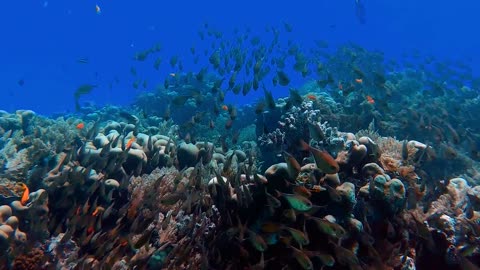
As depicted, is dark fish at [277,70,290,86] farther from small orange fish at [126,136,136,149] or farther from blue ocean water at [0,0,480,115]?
blue ocean water at [0,0,480,115]

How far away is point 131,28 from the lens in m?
111

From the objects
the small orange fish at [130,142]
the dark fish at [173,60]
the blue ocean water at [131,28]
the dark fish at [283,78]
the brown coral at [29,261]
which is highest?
the blue ocean water at [131,28]

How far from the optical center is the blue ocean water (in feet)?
306

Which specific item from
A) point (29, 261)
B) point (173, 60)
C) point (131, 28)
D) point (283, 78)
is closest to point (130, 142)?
point (29, 261)

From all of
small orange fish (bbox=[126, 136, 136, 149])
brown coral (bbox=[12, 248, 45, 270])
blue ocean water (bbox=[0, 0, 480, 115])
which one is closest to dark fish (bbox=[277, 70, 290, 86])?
small orange fish (bbox=[126, 136, 136, 149])

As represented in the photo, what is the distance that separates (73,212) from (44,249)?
659 millimetres

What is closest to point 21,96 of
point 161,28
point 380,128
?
point 161,28

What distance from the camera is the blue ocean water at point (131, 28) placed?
9325 centimetres

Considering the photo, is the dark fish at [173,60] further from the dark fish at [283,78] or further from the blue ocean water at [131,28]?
the blue ocean water at [131,28]

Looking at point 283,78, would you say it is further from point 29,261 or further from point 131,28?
point 131,28

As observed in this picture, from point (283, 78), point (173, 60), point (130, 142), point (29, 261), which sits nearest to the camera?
point (29, 261)

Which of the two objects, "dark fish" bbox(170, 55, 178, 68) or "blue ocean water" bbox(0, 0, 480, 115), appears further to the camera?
"blue ocean water" bbox(0, 0, 480, 115)

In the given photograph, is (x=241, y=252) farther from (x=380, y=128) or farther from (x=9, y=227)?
(x=380, y=128)

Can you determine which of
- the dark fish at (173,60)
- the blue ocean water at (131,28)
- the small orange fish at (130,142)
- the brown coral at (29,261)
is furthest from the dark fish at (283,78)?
the blue ocean water at (131,28)
